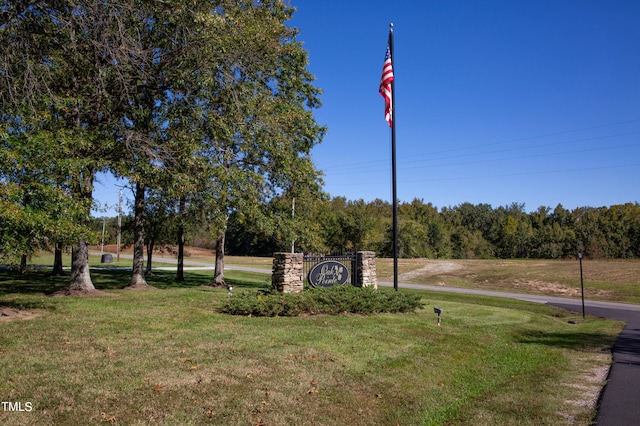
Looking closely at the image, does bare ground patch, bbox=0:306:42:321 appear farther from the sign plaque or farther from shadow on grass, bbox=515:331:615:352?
shadow on grass, bbox=515:331:615:352

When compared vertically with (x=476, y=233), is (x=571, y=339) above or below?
below

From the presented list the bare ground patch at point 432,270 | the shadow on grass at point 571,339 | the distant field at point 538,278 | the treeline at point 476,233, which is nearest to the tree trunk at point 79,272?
the distant field at point 538,278

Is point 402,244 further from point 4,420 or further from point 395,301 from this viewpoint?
point 4,420

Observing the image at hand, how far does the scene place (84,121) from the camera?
14938mm

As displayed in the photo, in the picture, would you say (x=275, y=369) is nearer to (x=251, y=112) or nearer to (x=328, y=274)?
(x=328, y=274)

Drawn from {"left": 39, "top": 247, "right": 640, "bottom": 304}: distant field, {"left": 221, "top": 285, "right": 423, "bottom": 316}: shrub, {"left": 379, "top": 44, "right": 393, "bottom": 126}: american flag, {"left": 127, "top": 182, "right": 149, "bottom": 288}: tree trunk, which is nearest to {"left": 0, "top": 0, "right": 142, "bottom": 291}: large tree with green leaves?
{"left": 127, "top": 182, "right": 149, "bottom": 288}: tree trunk

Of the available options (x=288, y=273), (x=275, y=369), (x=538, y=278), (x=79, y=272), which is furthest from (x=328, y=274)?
(x=538, y=278)

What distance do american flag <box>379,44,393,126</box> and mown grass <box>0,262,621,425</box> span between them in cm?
666

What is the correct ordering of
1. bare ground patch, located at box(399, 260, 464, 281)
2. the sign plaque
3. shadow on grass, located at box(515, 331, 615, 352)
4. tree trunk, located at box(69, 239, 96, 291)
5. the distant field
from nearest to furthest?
1. shadow on grass, located at box(515, 331, 615, 352)
2. the sign plaque
3. tree trunk, located at box(69, 239, 96, 291)
4. the distant field
5. bare ground patch, located at box(399, 260, 464, 281)

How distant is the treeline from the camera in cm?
5744

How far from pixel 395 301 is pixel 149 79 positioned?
9909mm

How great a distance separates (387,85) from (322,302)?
7.32 metres

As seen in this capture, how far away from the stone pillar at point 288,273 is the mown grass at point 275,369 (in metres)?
2.09

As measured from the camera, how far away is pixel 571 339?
508 inches
